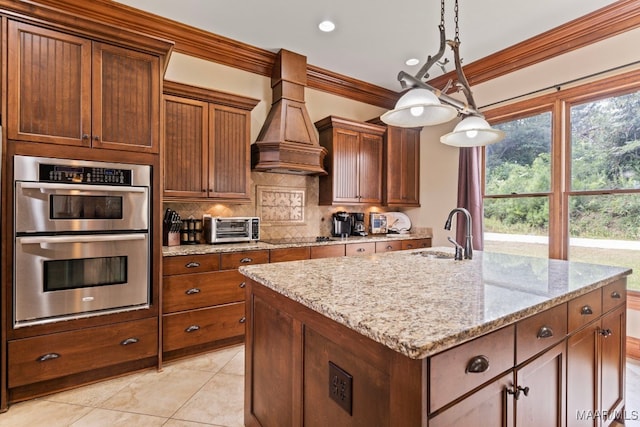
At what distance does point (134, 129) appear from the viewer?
7.68ft

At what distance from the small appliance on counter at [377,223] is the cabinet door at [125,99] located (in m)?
2.94

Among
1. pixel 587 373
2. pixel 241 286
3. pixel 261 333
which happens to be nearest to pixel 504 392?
pixel 587 373

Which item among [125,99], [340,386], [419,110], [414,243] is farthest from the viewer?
[414,243]

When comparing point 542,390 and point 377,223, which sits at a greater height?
point 377,223

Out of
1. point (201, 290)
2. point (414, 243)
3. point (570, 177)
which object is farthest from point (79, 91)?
point (570, 177)

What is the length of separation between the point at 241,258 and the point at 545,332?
7.66 ft

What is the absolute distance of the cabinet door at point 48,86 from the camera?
197 cm

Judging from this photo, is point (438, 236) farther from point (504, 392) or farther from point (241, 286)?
point (504, 392)

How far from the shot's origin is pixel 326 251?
3480mm

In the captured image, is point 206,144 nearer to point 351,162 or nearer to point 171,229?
point 171,229

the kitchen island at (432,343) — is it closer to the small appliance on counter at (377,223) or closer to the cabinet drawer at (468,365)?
the cabinet drawer at (468,365)

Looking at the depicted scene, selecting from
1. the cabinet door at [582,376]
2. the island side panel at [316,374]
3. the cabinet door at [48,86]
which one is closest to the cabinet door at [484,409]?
the island side panel at [316,374]

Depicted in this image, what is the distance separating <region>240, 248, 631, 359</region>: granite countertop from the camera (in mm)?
875

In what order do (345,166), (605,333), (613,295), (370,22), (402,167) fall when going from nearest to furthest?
(605,333) < (613,295) < (370,22) < (345,166) < (402,167)
